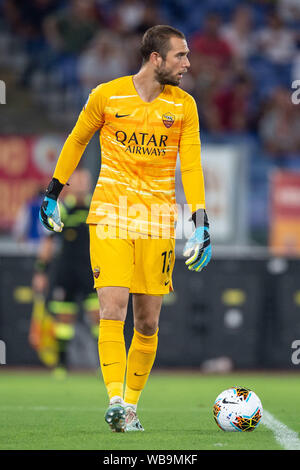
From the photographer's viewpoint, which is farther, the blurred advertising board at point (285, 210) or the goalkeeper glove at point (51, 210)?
the blurred advertising board at point (285, 210)

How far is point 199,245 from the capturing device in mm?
6277

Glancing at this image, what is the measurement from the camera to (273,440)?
567cm

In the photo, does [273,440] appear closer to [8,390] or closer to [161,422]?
[161,422]

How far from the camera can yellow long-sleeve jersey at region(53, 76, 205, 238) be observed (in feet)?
20.4

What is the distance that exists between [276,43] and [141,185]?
11.9m

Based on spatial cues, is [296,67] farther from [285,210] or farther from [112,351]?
[112,351]

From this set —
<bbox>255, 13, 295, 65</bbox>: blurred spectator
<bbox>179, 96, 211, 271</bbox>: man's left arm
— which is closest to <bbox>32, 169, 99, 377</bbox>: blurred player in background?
<bbox>179, 96, 211, 271</bbox>: man's left arm

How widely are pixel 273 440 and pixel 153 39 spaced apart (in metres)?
2.54

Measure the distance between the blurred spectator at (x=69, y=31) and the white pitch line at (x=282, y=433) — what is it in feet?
35.3

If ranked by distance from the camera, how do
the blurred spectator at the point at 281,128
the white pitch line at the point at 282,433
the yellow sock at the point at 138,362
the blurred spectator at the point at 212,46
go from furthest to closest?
the blurred spectator at the point at 212,46
the blurred spectator at the point at 281,128
the yellow sock at the point at 138,362
the white pitch line at the point at 282,433

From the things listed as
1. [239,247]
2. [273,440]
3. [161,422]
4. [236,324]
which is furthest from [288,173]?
[273,440]

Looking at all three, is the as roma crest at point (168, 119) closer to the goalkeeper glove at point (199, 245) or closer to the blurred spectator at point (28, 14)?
the goalkeeper glove at point (199, 245)

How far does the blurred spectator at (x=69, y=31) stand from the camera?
16.8 m

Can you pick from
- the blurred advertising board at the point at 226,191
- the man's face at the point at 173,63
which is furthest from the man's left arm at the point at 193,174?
the blurred advertising board at the point at 226,191
